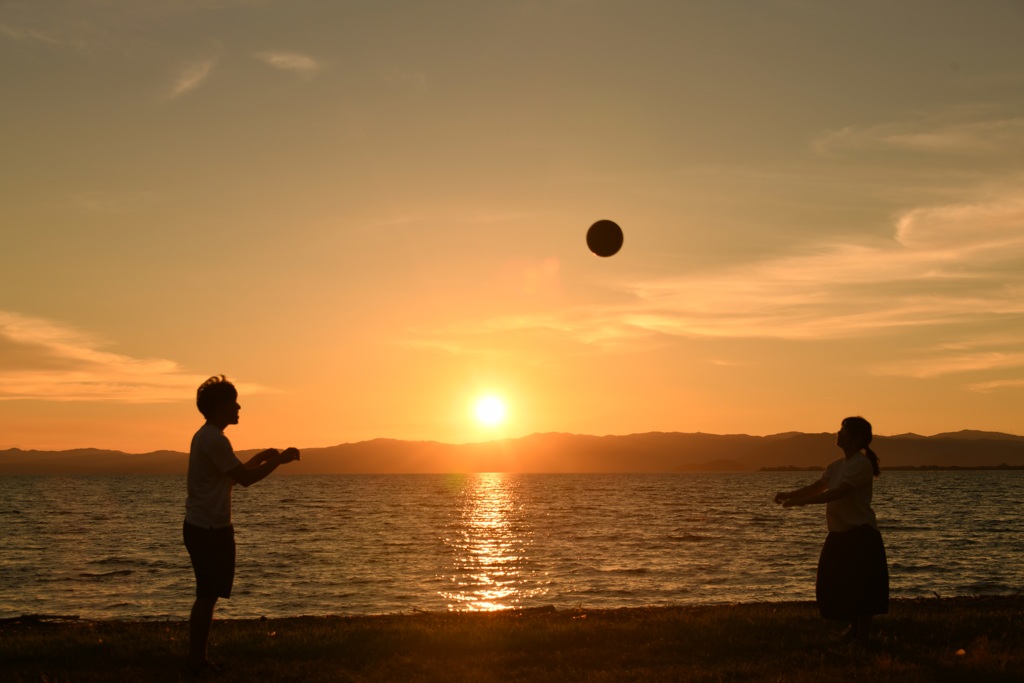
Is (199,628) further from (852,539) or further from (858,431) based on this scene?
(858,431)

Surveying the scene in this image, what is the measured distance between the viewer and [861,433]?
10.5 metres

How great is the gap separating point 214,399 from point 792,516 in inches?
2637

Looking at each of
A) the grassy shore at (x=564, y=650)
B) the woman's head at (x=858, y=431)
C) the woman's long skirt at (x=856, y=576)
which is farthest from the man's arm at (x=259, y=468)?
the woman's head at (x=858, y=431)

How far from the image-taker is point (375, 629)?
12695mm

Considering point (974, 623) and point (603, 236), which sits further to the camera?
point (603, 236)

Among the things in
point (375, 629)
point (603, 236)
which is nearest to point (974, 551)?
point (603, 236)

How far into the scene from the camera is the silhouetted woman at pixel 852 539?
33.3 feet

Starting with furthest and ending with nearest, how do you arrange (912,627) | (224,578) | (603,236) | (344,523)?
1. (344,523)
2. (603,236)
3. (912,627)
4. (224,578)

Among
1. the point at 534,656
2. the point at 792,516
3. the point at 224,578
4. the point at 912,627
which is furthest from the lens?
the point at 792,516

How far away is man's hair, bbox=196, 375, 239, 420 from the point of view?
29.1 ft

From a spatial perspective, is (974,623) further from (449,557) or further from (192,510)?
(449,557)

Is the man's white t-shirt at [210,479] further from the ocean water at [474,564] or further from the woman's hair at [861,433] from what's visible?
the ocean water at [474,564]

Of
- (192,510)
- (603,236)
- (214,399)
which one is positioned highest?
(603,236)

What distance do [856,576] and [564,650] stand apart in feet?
11.6
